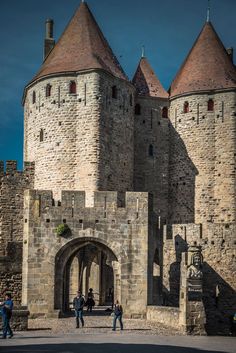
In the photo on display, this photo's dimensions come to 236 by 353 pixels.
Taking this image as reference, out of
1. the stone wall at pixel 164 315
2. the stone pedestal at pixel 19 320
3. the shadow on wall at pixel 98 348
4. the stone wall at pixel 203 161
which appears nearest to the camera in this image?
the shadow on wall at pixel 98 348

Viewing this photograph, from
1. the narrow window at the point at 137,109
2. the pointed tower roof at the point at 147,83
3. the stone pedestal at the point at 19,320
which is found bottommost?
the stone pedestal at the point at 19,320

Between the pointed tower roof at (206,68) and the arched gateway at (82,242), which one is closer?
the arched gateway at (82,242)

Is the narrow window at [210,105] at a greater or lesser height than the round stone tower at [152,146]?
greater

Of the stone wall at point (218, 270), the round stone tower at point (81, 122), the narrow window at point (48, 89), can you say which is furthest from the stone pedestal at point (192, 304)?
the narrow window at point (48, 89)

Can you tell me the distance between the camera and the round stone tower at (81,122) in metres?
41.2

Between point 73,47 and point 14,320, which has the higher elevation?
point 73,47

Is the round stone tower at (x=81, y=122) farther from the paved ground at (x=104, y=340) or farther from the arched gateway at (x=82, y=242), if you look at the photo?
the paved ground at (x=104, y=340)

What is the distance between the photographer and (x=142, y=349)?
20.8m

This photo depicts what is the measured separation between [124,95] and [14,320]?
20.7m

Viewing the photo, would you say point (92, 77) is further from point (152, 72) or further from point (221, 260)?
A: point (221, 260)

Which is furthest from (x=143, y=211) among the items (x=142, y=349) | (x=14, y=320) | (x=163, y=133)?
(x=163, y=133)

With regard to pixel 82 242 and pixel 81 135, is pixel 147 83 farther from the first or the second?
pixel 82 242

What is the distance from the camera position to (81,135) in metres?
41.4

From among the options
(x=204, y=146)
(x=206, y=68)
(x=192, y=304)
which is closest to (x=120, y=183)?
(x=204, y=146)
